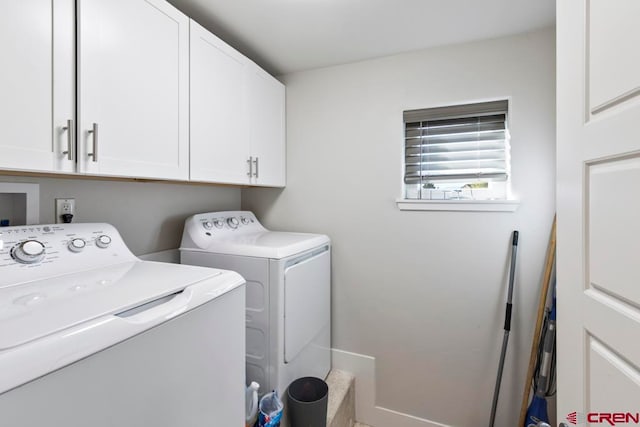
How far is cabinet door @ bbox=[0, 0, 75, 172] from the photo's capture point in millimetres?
825

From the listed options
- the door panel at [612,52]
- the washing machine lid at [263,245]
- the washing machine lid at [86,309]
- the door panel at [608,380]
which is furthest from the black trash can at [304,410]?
the door panel at [612,52]

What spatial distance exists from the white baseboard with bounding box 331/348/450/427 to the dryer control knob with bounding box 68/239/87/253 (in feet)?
5.44

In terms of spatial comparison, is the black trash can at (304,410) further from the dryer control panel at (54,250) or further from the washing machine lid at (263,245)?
the dryer control panel at (54,250)

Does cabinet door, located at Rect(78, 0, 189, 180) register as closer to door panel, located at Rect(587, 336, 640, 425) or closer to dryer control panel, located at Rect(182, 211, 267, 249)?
dryer control panel, located at Rect(182, 211, 267, 249)

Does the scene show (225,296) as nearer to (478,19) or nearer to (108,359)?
(108,359)

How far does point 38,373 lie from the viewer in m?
0.54

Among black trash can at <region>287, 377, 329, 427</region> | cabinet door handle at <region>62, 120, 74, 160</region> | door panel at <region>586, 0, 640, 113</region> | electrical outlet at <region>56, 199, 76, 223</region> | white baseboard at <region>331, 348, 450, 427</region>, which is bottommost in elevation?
white baseboard at <region>331, 348, 450, 427</region>

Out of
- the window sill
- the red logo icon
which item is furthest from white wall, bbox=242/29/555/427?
the red logo icon

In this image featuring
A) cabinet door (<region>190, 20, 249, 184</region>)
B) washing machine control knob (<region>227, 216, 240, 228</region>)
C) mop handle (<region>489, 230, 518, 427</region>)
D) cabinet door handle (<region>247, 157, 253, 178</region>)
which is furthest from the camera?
washing machine control knob (<region>227, 216, 240, 228</region>)

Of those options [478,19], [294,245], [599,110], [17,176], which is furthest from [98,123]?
[478,19]

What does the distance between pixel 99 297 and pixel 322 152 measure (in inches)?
63.4

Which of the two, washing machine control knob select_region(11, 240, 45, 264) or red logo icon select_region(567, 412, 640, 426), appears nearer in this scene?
red logo icon select_region(567, 412, 640, 426)

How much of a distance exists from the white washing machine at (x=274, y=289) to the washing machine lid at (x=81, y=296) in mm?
422

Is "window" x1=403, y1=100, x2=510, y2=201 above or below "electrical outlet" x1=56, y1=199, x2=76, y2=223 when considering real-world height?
above
